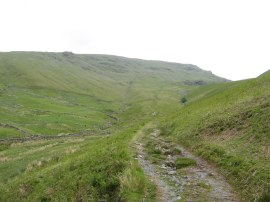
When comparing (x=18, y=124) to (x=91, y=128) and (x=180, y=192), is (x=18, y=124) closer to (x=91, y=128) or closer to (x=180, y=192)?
(x=91, y=128)

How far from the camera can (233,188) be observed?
18172 mm

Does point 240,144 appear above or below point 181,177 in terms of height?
above

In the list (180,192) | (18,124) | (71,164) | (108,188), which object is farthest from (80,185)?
(18,124)

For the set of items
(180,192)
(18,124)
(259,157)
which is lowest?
(18,124)

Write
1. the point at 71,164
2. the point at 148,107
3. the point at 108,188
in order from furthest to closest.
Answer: the point at 148,107
the point at 71,164
the point at 108,188

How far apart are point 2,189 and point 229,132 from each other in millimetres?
20835

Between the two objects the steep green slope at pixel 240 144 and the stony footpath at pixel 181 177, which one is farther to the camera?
the steep green slope at pixel 240 144

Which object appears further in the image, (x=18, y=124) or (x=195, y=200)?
(x=18, y=124)

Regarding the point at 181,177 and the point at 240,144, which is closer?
the point at 181,177

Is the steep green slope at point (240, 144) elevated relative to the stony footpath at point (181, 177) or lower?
elevated

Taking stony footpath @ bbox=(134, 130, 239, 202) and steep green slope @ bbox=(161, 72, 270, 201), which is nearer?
stony footpath @ bbox=(134, 130, 239, 202)

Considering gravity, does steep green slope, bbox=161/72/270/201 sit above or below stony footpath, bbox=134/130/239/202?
above

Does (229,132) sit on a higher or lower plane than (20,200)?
higher

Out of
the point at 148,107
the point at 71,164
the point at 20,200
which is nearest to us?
the point at 20,200
